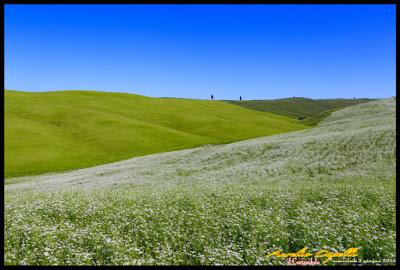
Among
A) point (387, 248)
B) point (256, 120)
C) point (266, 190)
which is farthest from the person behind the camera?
point (256, 120)

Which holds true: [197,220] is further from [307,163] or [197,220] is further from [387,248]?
[307,163]

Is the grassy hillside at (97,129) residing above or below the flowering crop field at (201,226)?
above

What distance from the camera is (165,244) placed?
41.9 ft

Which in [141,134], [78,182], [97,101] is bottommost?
[78,182]

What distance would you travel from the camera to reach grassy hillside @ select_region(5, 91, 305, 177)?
57688 mm

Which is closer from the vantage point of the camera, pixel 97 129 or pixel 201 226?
pixel 201 226

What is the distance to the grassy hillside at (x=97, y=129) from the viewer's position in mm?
57688

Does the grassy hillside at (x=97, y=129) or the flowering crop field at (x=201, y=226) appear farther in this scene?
the grassy hillside at (x=97, y=129)

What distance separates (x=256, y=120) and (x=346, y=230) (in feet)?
320

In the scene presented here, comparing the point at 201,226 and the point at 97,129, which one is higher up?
the point at 97,129

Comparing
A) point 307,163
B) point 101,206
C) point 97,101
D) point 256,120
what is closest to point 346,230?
point 101,206

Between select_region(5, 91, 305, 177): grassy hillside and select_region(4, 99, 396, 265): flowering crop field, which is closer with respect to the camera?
select_region(4, 99, 396, 265): flowering crop field

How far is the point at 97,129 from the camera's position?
77562 mm

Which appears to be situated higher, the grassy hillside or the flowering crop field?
the grassy hillside
